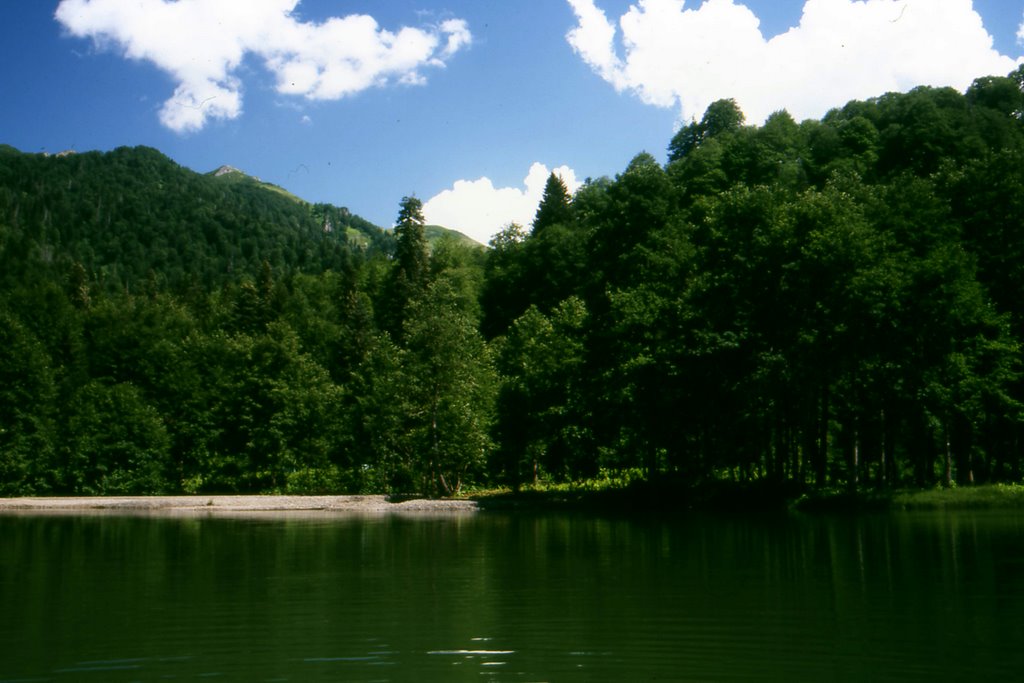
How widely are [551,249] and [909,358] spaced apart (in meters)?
40.6

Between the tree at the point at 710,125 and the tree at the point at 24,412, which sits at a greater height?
the tree at the point at 710,125

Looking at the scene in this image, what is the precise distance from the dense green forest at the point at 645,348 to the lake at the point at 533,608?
12549 mm

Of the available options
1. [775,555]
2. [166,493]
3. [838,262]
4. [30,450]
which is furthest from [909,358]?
[30,450]

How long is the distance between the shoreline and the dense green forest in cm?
480

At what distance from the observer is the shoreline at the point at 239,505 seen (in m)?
48.4

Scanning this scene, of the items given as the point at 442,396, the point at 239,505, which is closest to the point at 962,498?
the point at 442,396

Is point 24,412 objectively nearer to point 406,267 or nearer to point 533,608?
point 406,267

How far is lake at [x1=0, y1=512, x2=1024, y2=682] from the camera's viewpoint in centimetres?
1151

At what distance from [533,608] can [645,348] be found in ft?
97.5

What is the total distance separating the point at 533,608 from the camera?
1555cm

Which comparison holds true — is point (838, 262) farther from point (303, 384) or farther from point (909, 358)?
point (303, 384)

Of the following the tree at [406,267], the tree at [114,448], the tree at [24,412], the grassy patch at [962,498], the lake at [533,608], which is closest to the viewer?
Result: the lake at [533,608]

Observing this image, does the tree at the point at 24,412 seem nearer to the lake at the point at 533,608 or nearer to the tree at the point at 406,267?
the tree at the point at 406,267

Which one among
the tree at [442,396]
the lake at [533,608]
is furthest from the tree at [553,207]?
the lake at [533,608]
